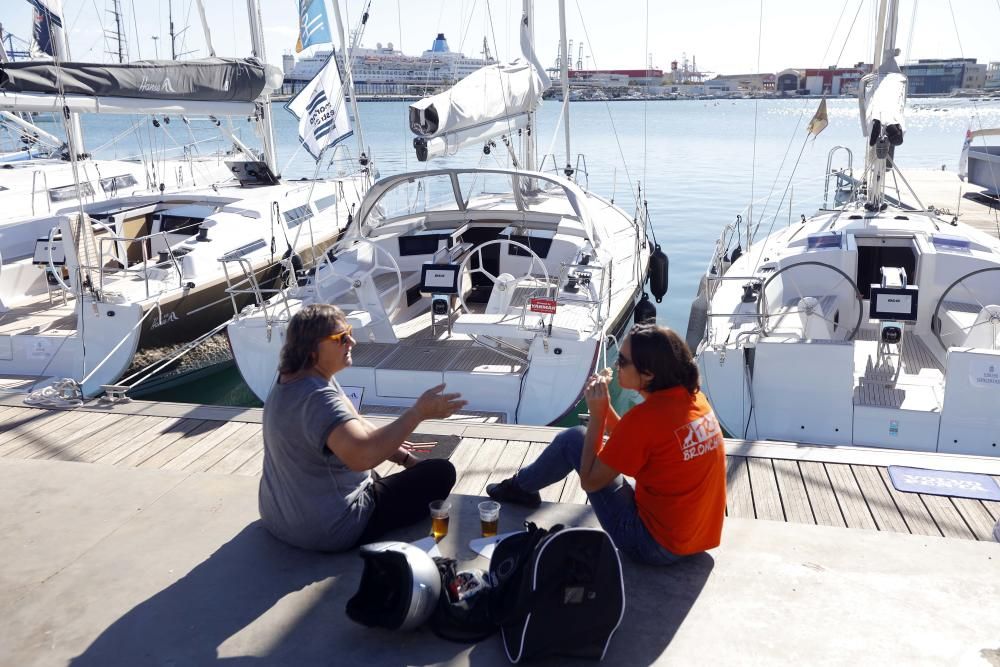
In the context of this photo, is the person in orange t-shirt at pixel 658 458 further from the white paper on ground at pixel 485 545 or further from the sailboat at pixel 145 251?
the sailboat at pixel 145 251

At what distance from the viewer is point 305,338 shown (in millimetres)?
3156

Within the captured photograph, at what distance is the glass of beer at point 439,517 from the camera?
11.1 ft

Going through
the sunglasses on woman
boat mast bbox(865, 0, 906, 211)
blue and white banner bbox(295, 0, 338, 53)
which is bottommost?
the sunglasses on woman

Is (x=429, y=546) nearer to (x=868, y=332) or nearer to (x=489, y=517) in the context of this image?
(x=489, y=517)

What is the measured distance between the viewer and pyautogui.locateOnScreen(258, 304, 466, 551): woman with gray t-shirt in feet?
10.0

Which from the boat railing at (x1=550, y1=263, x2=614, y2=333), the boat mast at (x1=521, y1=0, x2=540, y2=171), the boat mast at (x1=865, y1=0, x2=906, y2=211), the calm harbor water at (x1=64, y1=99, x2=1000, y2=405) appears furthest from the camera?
the calm harbor water at (x1=64, y1=99, x2=1000, y2=405)

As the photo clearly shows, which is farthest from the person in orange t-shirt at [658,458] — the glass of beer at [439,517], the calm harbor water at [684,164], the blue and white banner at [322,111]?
the blue and white banner at [322,111]

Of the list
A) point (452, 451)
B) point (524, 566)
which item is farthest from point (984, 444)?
point (524, 566)

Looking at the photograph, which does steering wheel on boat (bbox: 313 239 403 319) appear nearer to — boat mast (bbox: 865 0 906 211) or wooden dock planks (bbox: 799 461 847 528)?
wooden dock planks (bbox: 799 461 847 528)

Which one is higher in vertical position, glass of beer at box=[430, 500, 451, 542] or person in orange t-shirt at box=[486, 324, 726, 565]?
person in orange t-shirt at box=[486, 324, 726, 565]

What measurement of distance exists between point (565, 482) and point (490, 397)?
2.01 meters

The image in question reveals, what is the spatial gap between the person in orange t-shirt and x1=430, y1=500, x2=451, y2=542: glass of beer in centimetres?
60

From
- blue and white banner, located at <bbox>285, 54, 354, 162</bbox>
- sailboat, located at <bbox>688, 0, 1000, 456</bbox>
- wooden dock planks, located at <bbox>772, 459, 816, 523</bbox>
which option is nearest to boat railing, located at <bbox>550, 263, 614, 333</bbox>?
sailboat, located at <bbox>688, 0, 1000, 456</bbox>

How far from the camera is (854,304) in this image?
8.39 m
